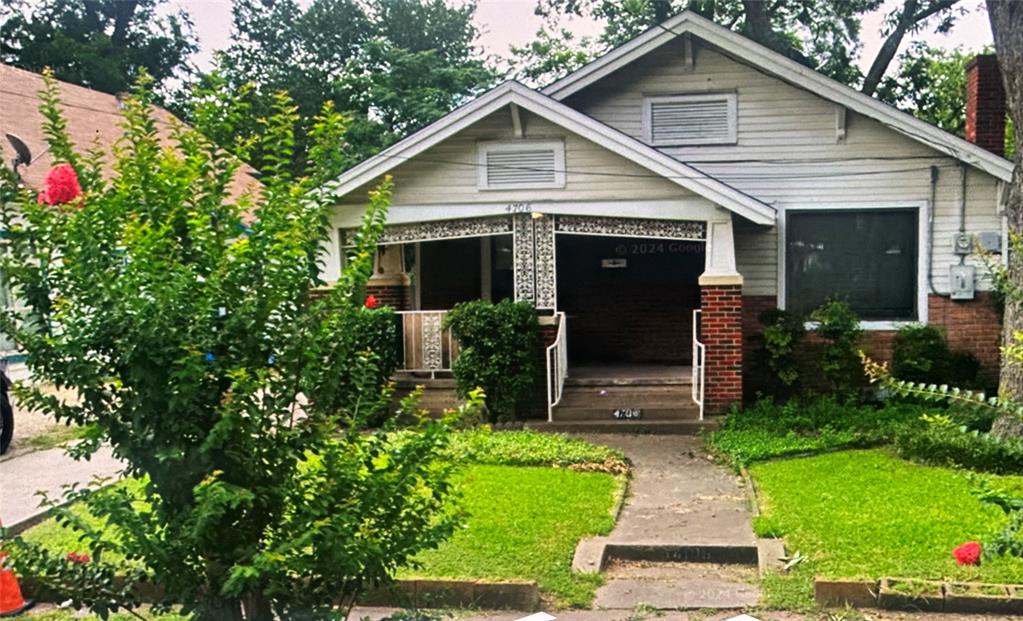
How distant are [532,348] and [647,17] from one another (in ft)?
57.5

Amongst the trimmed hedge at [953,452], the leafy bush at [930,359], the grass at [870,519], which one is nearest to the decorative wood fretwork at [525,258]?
the grass at [870,519]

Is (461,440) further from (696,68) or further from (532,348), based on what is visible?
(696,68)

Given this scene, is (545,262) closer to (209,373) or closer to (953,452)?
(953,452)

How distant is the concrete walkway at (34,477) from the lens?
7.43 metres

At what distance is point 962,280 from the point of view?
12109 mm

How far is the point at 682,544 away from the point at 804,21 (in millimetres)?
23649

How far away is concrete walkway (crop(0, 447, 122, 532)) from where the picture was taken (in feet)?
24.4

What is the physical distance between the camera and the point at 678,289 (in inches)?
565

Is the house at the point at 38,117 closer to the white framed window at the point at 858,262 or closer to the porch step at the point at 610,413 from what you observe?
the porch step at the point at 610,413

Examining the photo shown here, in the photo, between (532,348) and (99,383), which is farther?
(532,348)

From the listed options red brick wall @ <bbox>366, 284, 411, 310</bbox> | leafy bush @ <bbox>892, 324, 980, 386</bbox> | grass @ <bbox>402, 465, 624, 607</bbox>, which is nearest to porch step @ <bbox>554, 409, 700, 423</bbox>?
grass @ <bbox>402, 465, 624, 607</bbox>

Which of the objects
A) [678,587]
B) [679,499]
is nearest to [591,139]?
[679,499]

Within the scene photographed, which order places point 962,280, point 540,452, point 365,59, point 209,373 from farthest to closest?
point 365,59
point 962,280
point 540,452
point 209,373

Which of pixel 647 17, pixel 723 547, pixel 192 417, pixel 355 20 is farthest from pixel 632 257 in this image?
pixel 355 20
